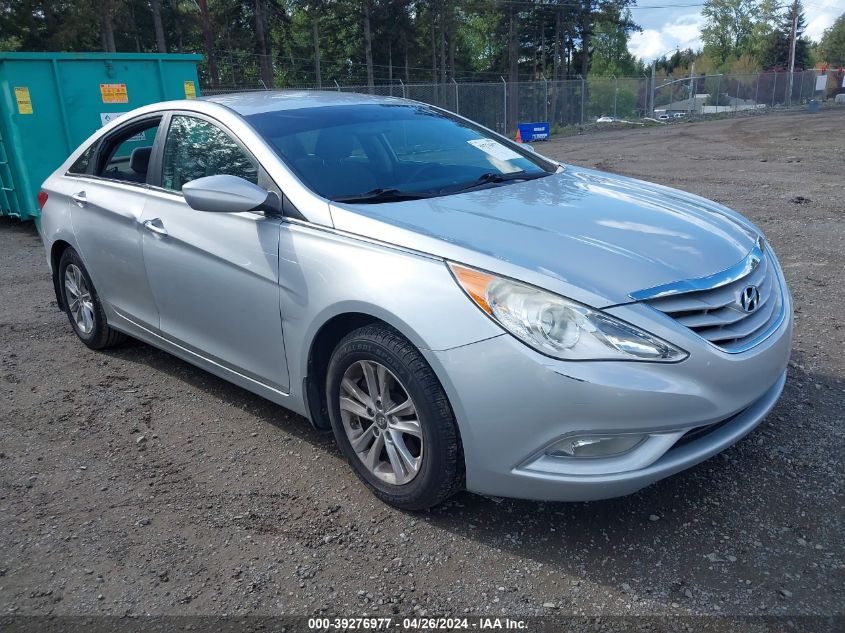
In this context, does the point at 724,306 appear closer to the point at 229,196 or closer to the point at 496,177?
the point at 496,177

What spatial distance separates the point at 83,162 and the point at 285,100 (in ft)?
5.67

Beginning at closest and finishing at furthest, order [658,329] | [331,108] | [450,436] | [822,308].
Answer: [658,329] → [450,436] → [331,108] → [822,308]

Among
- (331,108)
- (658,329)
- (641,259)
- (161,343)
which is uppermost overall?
(331,108)

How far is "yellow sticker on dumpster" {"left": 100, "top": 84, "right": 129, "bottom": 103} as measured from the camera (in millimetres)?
9906

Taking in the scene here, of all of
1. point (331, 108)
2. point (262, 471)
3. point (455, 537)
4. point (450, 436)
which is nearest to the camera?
point (450, 436)

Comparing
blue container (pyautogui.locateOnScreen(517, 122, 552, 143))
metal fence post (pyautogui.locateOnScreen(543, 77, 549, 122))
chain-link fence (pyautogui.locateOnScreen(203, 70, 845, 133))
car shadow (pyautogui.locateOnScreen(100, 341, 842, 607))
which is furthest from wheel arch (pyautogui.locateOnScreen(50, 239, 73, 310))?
metal fence post (pyautogui.locateOnScreen(543, 77, 549, 122))

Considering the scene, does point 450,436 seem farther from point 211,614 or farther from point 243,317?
point 243,317

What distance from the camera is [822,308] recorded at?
518cm

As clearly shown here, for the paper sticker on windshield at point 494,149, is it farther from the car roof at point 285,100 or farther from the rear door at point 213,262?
the rear door at point 213,262

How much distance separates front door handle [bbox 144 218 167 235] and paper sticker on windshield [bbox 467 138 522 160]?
5.72 ft

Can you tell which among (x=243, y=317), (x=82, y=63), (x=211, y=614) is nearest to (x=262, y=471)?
(x=243, y=317)

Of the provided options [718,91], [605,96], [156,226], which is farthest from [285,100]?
[718,91]

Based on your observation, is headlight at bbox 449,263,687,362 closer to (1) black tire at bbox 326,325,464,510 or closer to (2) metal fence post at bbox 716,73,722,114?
(1) black tire at bbox 326,325,464,510

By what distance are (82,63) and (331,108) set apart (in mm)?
7193
